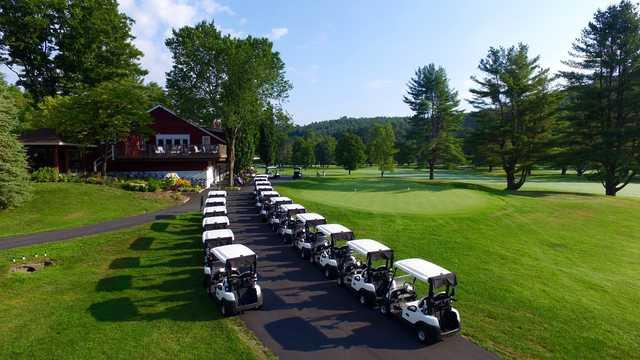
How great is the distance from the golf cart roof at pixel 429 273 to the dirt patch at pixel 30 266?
1592 centimetres

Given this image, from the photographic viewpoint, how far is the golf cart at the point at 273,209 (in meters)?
24.2

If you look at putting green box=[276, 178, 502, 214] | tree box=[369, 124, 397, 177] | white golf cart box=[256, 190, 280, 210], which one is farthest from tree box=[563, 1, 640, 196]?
white golf cart box=[256, 190, 280, 210]

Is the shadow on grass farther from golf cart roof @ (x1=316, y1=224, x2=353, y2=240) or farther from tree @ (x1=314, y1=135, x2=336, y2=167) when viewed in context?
tree @ (x1=314, y1=135, x2=336, y2=167)

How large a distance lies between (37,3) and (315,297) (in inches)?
2071

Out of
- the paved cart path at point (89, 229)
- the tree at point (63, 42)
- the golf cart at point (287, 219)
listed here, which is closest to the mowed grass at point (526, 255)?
the golf cart at point (287, 219)

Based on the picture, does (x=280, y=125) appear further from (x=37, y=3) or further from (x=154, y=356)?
(x=154, y=356)

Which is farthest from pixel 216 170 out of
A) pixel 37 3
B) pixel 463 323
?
pixel 463 323

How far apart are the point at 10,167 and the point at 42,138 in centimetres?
1237

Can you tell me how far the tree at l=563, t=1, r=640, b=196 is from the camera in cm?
3869

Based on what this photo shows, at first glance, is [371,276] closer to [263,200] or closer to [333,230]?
[333,230]

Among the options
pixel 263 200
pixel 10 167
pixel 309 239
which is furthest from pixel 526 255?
pixel 10 167

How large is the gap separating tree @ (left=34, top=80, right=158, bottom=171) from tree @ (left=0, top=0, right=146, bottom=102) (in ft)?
42.8

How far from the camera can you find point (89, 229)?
2375 centimetres

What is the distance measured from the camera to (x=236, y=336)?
440 inches
